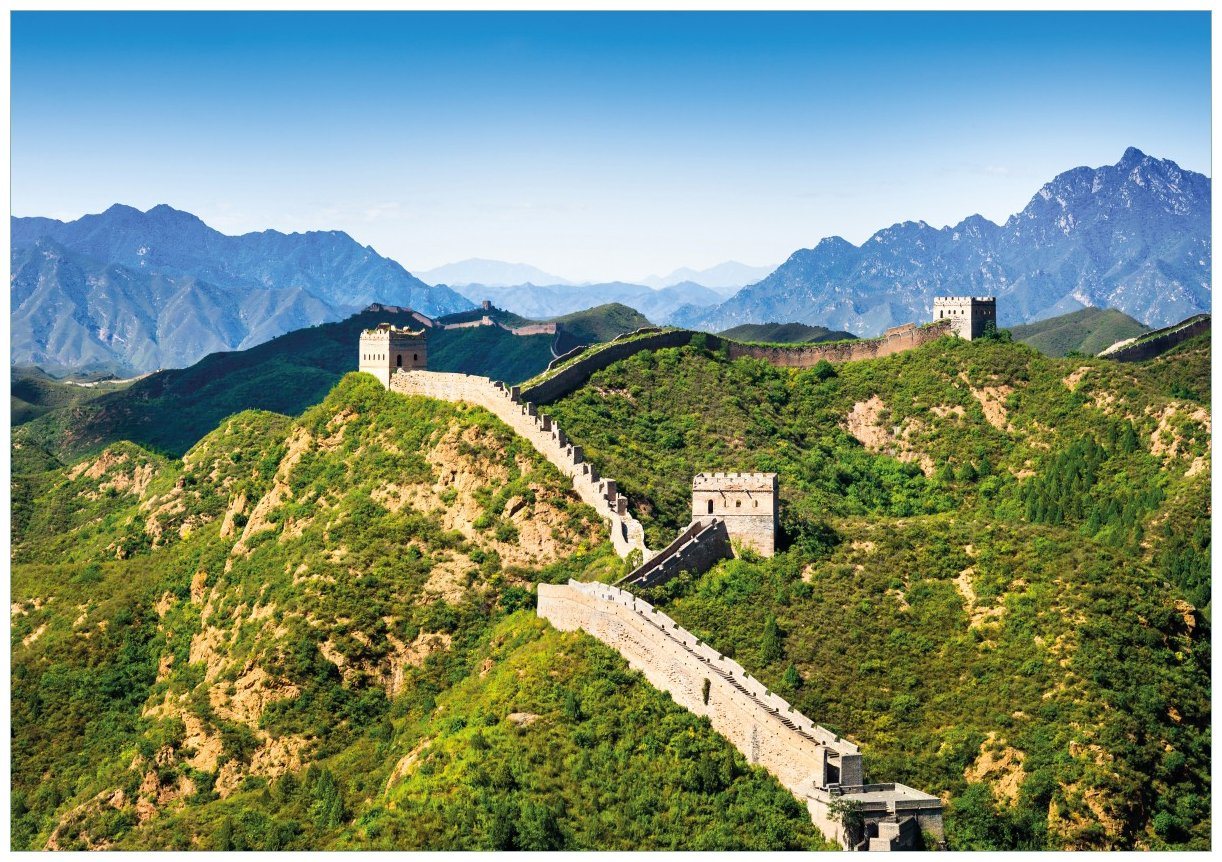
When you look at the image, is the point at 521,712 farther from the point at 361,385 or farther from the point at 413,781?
the point at 361,385

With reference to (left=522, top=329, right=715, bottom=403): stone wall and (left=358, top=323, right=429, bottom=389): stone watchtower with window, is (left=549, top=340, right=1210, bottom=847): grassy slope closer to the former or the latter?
(left=522, top=329, right=715, bottom=403): stone wall

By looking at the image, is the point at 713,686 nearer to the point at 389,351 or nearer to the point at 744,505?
the point at 744,505

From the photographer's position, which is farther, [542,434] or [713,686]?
[542,434]

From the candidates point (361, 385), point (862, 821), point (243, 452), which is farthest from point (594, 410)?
point (862, 821)

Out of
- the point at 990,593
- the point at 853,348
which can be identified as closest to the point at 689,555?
the point at 990,593

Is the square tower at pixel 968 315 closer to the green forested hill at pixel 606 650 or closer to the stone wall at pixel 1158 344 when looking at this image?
the green forested hill at pixel 606 650

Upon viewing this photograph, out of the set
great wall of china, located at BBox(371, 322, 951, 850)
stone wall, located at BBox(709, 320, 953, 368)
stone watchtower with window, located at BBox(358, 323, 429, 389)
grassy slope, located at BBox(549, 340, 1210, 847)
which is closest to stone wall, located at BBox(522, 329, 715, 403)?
grassy slope, located at BBox(549, 340, 1210, 847)
